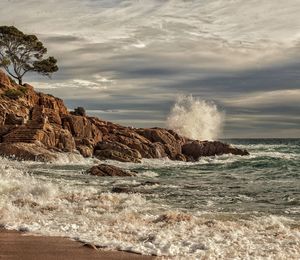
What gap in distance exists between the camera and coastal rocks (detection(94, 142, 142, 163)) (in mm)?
46066

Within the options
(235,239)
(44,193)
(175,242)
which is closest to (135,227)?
(175,242)

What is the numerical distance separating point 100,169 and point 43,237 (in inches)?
747

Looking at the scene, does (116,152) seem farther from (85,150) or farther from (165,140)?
(165,140)

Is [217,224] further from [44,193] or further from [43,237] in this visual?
[44,193]

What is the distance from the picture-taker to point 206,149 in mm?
58375

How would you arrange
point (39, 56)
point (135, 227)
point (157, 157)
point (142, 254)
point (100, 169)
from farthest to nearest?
point (39, 56) < point (157, 157) < point (100, 169) < point (135, 227) < point (142, 254)

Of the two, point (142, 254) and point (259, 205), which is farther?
point (259, 205)

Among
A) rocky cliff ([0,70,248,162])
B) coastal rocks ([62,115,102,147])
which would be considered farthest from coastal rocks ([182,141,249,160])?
coastal rocks ([62,115,102,147])

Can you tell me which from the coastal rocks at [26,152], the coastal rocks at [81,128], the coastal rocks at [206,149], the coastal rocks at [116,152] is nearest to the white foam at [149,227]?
the coastal rocks at [26,152]

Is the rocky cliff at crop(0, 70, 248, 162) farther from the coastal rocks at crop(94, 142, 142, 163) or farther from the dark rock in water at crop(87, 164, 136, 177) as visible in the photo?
the dark rock in water at crop(87, 164, 136, 177)

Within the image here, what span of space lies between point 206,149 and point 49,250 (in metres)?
49.9

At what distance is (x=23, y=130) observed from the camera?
44.7 metres

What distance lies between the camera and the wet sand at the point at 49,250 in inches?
344

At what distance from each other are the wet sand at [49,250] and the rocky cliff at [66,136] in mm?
30002
